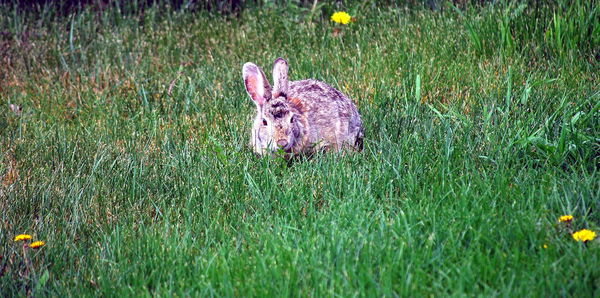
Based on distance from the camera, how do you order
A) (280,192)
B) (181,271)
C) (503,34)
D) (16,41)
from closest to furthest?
(181,271), (280,192), (503,34), (16,41)

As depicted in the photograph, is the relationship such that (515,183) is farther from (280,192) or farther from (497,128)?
(280,192)

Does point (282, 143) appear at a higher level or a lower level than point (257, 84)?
lower

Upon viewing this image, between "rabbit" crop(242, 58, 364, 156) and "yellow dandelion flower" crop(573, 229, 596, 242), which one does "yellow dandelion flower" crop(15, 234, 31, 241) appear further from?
"yellow dandelion flower" crop(573, 229, 596, 242)

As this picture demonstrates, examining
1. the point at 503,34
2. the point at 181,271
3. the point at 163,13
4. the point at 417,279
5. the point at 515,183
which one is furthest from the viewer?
the point at 163,13

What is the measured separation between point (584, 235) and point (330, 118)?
2288mm

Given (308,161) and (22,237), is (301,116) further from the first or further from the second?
(22,237)

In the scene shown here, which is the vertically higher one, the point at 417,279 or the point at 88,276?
the point at 417,279

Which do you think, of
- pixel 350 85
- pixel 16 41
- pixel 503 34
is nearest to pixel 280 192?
pixel 350 85

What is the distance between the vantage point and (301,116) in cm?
524

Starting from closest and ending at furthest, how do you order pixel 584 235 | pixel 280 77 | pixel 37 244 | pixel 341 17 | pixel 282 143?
pixel 584 235 → pixel 37 244 → pixel 282 143 → pixel 280 77 → pixel 341 17

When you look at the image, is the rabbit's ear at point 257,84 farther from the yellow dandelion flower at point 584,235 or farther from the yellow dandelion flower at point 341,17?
the yellow dandelion flower at point 584,235

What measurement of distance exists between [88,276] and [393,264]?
1.52 m

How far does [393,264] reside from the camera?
132 inches

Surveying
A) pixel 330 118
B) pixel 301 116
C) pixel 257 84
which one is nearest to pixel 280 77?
pixel 257 84
